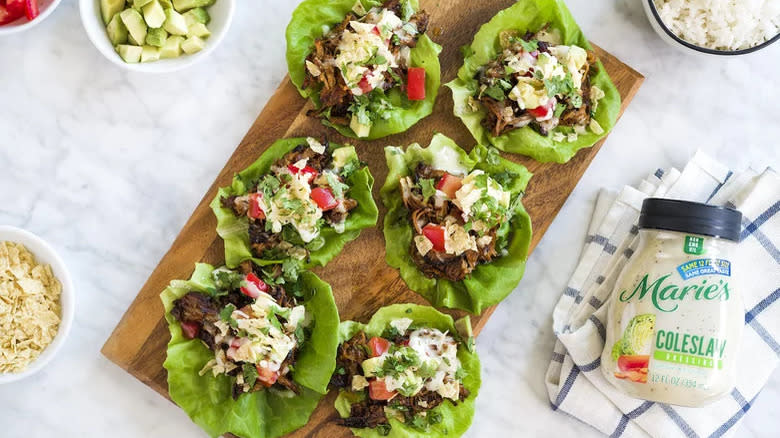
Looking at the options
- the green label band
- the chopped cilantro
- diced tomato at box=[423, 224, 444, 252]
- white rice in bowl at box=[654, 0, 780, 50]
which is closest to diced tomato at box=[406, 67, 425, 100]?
the chopped cilantro

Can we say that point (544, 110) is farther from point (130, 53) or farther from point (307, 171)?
point (130, 53)

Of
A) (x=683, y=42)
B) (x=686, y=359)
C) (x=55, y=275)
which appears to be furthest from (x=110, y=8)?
(x=686, y=359)

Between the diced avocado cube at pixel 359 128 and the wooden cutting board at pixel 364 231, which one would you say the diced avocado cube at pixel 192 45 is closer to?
the wooden cutting board at pixel 364 231

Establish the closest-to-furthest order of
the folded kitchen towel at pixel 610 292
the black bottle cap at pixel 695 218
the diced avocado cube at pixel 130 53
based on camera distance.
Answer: the black bottle cap at pixel 695 218
the diced avocado cube at pixel 130 53
the folded kitchen towel at pixel 610 292

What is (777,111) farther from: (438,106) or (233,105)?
(233,105)

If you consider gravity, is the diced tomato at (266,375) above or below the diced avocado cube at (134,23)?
below

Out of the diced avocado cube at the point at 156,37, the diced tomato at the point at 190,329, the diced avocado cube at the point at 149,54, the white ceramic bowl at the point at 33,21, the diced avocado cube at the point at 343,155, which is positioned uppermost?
the diced avocado cube at the point at 343,155

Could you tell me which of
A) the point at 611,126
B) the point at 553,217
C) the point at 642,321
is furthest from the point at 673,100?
the point at 642,321

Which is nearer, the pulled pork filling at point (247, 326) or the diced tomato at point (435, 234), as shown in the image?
the pulled pork filling at point (247, 326)

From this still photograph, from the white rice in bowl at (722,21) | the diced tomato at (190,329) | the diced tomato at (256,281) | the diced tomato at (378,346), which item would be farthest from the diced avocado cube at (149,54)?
the white rice in bowl at (722,21)
